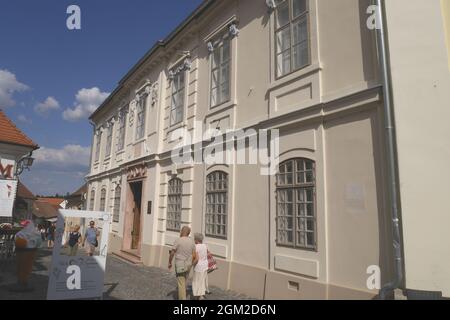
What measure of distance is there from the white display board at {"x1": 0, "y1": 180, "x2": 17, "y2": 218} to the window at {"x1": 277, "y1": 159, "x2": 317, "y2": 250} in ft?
24.9

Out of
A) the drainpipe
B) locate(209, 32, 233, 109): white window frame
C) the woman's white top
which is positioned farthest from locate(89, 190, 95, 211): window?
the drainpipe

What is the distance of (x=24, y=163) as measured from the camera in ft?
42.3

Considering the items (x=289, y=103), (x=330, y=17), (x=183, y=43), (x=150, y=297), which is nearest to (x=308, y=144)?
(x=289, y=103)

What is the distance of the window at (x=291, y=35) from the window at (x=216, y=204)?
3.20m

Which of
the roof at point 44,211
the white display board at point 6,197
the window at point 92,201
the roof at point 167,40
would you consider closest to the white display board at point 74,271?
the white display board at point 6,197

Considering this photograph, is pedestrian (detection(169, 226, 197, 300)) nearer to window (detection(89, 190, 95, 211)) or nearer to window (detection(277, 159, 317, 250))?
window (detection(277, 159, 317, 250))

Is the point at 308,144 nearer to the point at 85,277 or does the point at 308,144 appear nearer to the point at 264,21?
the point at 264,21

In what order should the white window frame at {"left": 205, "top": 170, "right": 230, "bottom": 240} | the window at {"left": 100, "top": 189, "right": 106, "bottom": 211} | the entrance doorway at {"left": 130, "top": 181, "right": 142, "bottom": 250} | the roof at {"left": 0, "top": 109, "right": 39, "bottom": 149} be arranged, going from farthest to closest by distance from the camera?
the window at {"left": 100, "top": 189, "right": 106, "bottom": 211}
the entrance doorway at {"left": 130, "top": 181, "right": 142, "bottom": 250}
the roof at {"left": 0, "top": 109, "right": 39, "bottom": 149}
the white window frame at {"left": 205, "top": 170, "right": 230, "bottom": 240}

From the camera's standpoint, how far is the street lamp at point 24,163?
12773mm

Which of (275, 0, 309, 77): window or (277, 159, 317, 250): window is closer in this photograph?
(277, 159, 317, 250): window

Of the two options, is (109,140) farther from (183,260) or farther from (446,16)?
(446,16)

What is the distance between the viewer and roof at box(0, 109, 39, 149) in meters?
12.5

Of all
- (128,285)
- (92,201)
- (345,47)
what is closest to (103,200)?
(92,201)

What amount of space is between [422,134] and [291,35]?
389 centimetres
